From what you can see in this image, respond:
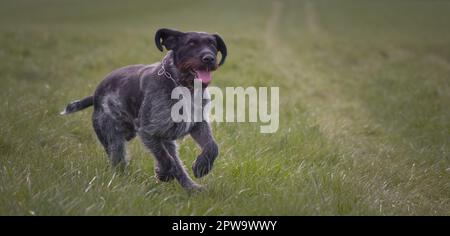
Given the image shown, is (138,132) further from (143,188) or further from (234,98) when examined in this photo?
(234,98)

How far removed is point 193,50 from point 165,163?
123 centimetres

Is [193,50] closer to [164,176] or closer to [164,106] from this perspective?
[164,106]

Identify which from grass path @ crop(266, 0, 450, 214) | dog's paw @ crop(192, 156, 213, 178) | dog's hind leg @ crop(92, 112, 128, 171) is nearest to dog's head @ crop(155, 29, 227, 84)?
dog's paw @ crop(192, 156, 213, 178)

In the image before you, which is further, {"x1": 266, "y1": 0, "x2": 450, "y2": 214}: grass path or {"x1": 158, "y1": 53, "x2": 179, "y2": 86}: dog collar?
{"x1": 266, "y1": 0, "x2": 450, "y2": 214}: grass path

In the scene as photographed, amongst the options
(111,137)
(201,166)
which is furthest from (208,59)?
(111,137)

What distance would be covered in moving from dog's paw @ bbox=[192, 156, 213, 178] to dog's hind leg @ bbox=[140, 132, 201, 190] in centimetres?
19

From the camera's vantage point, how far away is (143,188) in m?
5.09

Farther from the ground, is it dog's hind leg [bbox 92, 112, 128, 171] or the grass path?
dog's hind leg [bbox 92, 112, 128, 171]

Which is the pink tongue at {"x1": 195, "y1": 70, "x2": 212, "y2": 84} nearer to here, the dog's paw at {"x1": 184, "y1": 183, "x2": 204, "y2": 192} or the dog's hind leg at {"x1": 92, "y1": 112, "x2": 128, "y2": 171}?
the dog's paw at {"x1": 184, "y1": 183, "x2": 204, "y2": 192}

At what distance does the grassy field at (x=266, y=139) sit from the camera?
16.2ft

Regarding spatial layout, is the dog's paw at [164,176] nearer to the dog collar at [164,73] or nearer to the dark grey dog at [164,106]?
the dark grey dog at [164,106]

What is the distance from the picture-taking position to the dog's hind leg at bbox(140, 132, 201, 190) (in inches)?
220

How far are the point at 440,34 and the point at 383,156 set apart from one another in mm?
23501

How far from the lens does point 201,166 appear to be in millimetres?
5375
